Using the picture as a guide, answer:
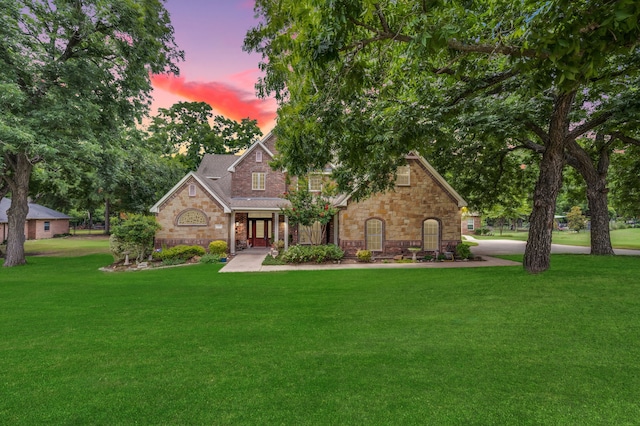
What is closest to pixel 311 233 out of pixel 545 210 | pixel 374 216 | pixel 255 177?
pixel 374 216

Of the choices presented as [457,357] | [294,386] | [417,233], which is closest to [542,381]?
[457,357]

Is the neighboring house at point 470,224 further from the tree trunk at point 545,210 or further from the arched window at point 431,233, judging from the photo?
the tree trunk at point 545,210

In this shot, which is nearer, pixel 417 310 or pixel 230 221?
pixel 417 310

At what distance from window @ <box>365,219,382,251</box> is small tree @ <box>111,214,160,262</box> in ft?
38.3

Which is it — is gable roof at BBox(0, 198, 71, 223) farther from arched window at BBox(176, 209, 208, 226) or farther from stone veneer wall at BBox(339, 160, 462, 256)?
stone veneer wall at BBox(339, 160, 462, 256)

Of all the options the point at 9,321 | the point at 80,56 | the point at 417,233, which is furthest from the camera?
the point at 417,233

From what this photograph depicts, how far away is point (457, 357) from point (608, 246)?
55.9 feet

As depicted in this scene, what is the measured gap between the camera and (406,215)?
17.7m

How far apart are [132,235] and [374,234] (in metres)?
12.8

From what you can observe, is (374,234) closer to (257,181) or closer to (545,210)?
(545,210)

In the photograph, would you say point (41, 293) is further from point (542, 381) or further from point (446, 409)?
point (542, 381)

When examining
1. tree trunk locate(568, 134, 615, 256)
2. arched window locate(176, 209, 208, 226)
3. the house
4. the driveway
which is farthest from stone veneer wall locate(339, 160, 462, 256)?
arched window locate(176, 209, 208, 226)

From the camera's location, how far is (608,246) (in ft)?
51.7

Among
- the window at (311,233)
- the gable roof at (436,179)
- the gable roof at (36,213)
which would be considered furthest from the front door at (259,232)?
the gable roof at (36,213)
